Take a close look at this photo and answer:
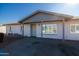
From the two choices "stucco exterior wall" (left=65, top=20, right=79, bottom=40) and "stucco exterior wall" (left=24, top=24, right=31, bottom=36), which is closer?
"stucco exterior wall" (left=65, top=20, right=79, bottom=40)

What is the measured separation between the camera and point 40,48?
18.4 ft

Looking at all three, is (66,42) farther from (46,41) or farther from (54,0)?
(54,0)

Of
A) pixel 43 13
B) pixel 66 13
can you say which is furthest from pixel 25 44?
pixel 66 13

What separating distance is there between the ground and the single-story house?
0.13 metres

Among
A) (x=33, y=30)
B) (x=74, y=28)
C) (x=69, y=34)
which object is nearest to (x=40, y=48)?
(x=33, y=30)

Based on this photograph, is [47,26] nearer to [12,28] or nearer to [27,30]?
[27,30]

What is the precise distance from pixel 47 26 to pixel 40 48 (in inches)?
20.8

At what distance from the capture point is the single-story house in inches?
218

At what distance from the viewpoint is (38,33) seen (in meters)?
5.66

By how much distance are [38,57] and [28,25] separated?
2.51 ft

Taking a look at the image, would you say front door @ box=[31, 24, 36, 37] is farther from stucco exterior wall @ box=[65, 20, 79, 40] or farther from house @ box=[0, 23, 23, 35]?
stucco exterior wall @ box=[65, 20, 79, 40]

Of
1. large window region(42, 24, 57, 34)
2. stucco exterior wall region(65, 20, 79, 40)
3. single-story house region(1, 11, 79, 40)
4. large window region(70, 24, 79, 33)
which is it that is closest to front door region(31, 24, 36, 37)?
single-story house region(1, 11, 79, 40)

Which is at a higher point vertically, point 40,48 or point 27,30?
point 27,30

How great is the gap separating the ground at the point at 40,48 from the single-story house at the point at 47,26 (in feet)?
0.42
